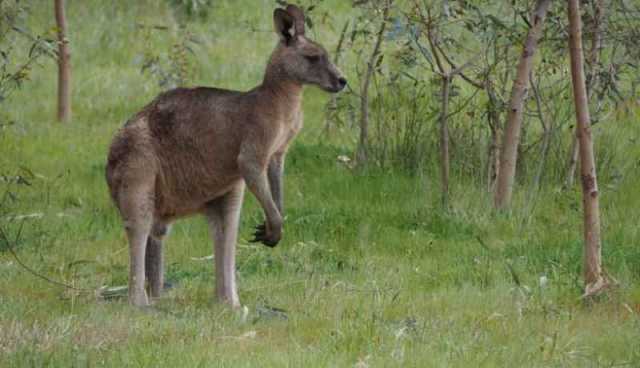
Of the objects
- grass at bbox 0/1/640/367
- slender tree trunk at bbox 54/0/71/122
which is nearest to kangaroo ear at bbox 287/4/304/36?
grass at bbox 0/1/640/367

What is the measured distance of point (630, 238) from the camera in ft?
24.3

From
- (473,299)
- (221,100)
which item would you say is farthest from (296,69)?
(473,299)

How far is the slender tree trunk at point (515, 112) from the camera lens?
7.93 metres

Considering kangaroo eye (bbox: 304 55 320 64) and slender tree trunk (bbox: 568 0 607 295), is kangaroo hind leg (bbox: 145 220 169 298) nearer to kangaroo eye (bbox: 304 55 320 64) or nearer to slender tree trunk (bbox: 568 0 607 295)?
kangaroo eye (bbox: 304 55 320 64)

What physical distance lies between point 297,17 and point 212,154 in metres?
0.82

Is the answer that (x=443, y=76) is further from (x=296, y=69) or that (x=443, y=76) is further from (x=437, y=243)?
(x=296, y=69)

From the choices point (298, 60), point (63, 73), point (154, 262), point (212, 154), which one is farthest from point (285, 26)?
point (63, 73)

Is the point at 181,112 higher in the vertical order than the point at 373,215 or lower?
higher

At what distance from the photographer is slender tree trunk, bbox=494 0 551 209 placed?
793 centimetres

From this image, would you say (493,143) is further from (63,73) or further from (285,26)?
(63,73)

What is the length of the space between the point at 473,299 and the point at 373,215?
2.09m

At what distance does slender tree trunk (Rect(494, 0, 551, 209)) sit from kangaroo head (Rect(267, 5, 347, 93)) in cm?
191

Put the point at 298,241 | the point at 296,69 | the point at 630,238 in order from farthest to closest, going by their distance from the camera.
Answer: the point at 298,241, the point at 630,238, the point at 296,69

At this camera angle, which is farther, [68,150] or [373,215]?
[68,150]
